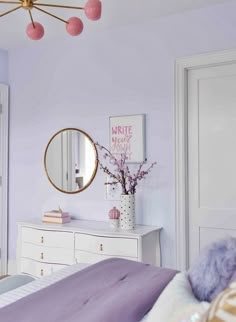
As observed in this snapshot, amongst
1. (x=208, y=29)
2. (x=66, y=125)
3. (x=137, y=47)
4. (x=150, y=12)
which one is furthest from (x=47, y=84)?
(x=208, y=29)

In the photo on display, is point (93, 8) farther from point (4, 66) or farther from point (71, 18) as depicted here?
point (4, 66)

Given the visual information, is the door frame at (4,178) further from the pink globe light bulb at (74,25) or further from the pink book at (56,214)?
the pink globe light bulb at (74,25)

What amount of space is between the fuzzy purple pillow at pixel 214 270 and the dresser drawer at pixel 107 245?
4.90ft

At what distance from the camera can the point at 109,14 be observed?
2902 mm

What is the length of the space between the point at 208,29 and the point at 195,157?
1.02m

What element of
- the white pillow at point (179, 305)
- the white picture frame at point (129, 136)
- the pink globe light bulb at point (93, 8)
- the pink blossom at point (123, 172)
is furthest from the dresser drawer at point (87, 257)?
the pink globe light bulb at point (93, 8)

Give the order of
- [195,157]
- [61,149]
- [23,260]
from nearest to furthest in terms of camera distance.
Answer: [195,157] → [23,260] → [61,149]

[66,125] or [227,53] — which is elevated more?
[227,53]

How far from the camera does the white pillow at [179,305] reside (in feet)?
3.26

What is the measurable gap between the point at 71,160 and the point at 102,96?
70cm

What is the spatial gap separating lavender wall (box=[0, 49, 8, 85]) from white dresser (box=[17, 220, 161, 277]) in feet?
5.32

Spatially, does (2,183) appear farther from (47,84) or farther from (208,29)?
(208,29)

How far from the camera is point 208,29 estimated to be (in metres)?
2.79

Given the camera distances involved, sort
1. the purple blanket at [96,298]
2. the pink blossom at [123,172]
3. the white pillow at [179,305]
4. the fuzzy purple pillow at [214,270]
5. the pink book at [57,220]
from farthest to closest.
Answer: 1. the pink book at [57,220]
2. the pink blossom at [123,172]
3. the purple blanket at [96,298]
4. the fuzzy purple pillow at [214,270]
5. the white pillow at [179,305]
